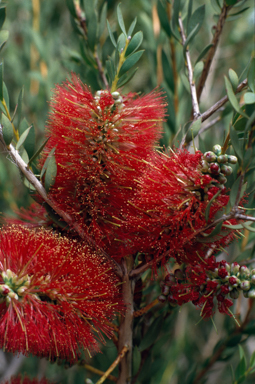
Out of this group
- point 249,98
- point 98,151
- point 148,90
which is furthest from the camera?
point 148,90

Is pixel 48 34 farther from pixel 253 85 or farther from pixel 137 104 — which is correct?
pixel 253 85

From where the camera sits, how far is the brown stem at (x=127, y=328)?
1.84 feet

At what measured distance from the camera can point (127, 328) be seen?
1.93ft

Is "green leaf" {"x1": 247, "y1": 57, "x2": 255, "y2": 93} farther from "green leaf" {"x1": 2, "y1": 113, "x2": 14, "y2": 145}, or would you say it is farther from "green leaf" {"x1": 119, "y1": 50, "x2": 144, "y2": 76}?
"green leaf" {"x1": 2, "y1": 113, "x2": 14, "y2": 145}

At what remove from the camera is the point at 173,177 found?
50 cm

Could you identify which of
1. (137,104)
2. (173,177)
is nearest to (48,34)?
(137,104)

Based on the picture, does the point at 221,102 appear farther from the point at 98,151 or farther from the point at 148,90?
the point at 148,90

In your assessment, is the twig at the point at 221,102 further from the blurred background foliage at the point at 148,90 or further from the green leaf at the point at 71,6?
the green leaf at the point at 71,6

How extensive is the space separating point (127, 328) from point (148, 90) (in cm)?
71

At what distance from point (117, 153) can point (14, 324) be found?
24 centimetres

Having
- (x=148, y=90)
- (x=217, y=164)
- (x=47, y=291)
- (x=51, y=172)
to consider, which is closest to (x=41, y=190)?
(x=51, y=172)

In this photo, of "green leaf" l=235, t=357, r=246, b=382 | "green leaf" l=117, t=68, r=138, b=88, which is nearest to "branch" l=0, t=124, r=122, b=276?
"green leaf" l=117, t=68, r=138, b=88

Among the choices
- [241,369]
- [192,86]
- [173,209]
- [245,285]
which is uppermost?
[192,86]

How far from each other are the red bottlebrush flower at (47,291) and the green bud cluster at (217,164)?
182mm
